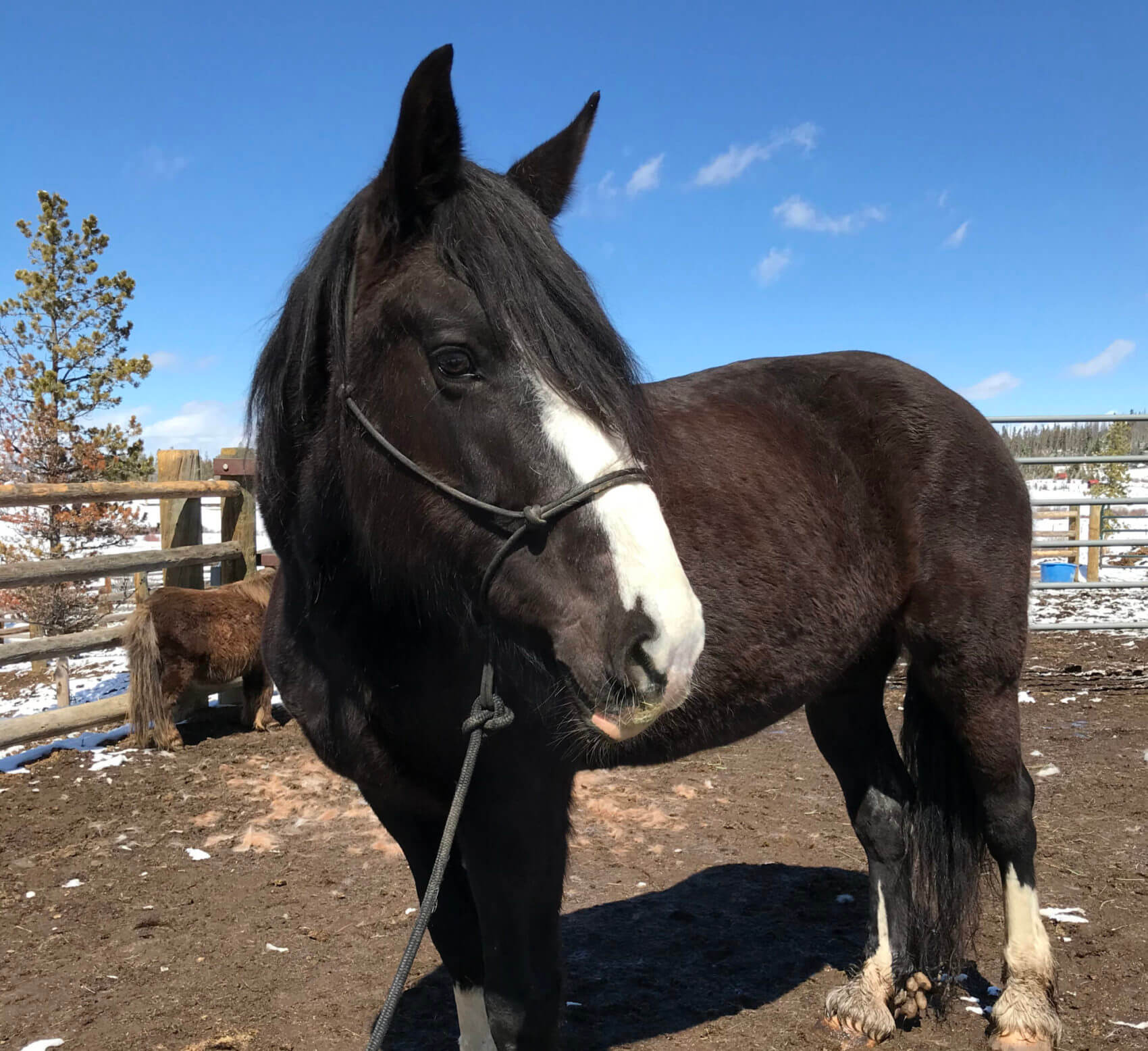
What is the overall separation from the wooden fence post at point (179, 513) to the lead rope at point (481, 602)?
227 inches

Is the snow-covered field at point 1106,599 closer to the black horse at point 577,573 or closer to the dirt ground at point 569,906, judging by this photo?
the dirt ground at point 569,906

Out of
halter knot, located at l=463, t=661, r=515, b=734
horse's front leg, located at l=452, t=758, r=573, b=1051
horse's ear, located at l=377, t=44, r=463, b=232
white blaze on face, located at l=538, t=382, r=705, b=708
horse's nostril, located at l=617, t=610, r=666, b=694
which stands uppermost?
horse's ear, located at l=377, t=44, r=463, b=232

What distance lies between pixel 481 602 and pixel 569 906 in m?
2.69

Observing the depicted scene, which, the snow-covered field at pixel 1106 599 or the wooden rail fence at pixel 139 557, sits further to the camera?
the snow-covered field at pixel 1106 599

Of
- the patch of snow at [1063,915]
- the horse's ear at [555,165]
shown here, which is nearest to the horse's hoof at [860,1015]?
the patch of snow at [1063,915]

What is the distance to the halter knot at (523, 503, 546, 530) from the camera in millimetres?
1346

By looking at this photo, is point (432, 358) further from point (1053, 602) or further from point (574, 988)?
point (1053, 602)

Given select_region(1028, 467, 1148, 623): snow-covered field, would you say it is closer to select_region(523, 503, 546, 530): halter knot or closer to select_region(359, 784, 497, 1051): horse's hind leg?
select_region(359, 784, 497, 1051): horse's hind leg

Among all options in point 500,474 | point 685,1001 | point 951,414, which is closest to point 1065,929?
point 685,1001

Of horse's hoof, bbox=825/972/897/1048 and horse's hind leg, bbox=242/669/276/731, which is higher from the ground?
horse's hind leg, bbox=242/669/276/731

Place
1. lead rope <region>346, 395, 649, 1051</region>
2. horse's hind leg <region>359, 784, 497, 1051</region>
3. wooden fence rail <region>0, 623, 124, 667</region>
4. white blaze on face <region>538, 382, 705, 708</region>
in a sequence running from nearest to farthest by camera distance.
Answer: white blaze on face <region>538, 382, 705, 708</region>
lead rope <region>346, 395, 649, 1051</region>
horse's hind leg <region>359, 784, 497, 1051</region>
wooden fence rail <region>0, 623, 124, 667</region>

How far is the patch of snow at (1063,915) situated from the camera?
10.8 feet

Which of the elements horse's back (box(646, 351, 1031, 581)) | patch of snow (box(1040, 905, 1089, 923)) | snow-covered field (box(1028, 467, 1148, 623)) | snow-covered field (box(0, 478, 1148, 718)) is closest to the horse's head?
horse's back (box(646, 351, 1031, 581))

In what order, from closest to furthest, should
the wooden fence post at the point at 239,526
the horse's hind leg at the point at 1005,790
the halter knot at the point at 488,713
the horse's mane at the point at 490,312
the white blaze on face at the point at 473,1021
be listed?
the horse's mane at the point at 490,312
the halter knot at the point at 488,713
the white blaze on face at the point at 473,1021
the horse's hind leg at the point at 1005,790
the wooden fence post at the point at 239,526
